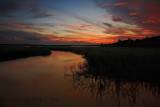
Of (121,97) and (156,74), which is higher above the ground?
(156,74)

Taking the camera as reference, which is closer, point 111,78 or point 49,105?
point 49,105

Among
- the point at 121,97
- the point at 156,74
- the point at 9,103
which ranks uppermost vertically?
the point at 156,74

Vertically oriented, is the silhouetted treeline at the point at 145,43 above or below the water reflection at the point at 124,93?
above

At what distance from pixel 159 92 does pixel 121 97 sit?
245 centimetres

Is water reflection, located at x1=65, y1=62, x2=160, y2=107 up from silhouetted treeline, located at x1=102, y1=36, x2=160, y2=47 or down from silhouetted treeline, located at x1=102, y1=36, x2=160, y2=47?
down

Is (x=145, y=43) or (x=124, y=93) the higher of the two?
(x=145, y=43)

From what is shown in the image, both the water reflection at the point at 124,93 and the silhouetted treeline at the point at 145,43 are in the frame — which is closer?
the water reflection at the point at 124,93

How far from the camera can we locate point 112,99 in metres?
5.38

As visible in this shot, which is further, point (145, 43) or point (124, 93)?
point (145, 43)

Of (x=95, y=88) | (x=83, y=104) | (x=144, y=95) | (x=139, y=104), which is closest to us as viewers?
(x=139, y=104)

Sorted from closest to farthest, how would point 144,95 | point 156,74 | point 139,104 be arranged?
point 139,104 → point 144,95 → point 156,74

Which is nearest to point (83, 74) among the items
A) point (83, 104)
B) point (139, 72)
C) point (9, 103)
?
point (83, 104)

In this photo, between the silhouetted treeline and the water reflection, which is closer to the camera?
the water reflection

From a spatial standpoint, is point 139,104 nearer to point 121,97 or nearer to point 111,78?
point 121,97
